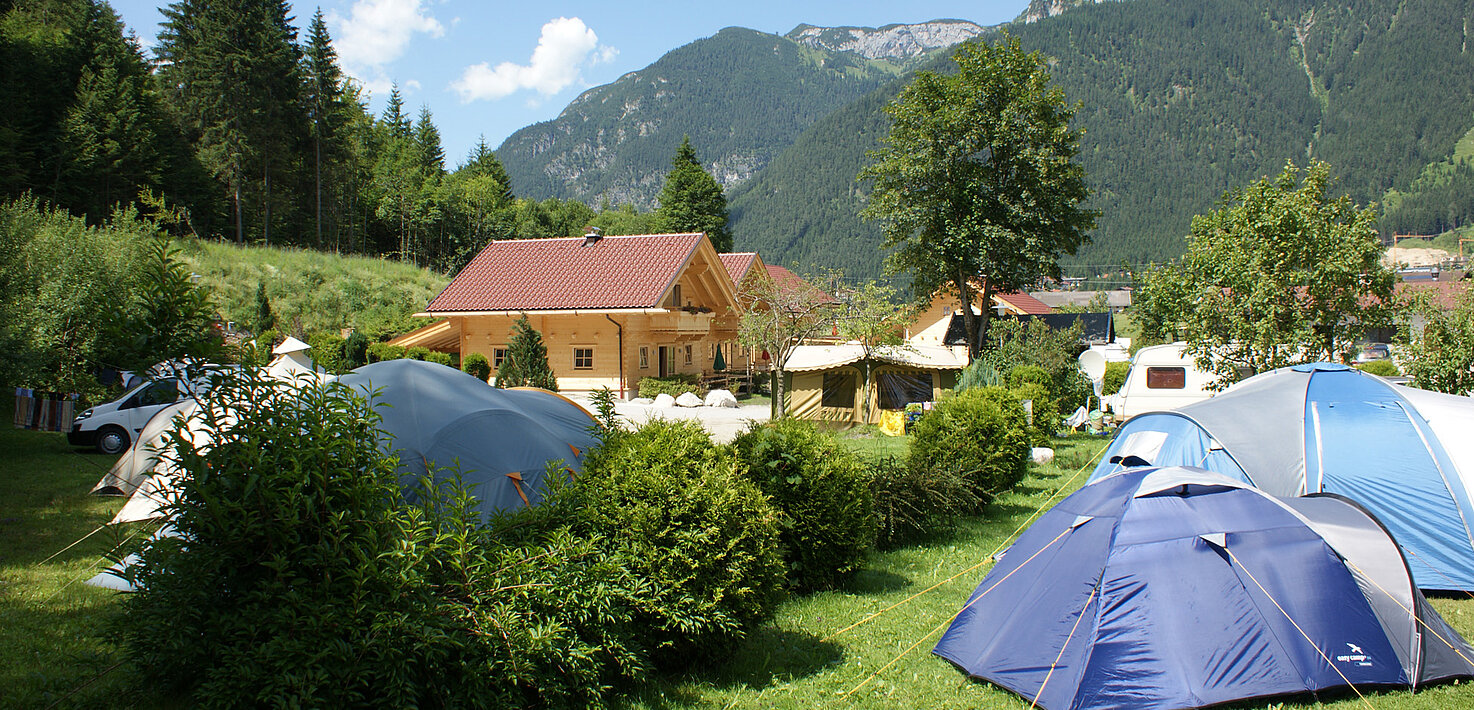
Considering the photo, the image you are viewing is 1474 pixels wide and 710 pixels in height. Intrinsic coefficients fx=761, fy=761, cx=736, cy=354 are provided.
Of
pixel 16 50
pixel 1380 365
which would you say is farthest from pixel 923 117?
pixel 16 50

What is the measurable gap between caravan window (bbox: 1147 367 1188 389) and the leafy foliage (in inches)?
289

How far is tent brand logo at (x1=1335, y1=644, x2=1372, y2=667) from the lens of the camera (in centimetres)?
501

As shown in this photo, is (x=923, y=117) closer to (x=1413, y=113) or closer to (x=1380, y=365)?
(x=1380, y=365)

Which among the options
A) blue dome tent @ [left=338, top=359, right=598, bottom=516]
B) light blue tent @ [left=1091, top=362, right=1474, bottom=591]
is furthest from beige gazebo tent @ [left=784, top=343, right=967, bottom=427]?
blue dome tent @ [left=338, top=359, right=598, bottom=516]

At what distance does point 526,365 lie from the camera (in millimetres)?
23531

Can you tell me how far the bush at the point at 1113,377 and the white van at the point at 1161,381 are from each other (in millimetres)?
5809

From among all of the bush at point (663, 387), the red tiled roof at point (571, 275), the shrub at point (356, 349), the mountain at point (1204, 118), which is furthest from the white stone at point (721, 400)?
the mountain at point (1204, 118)

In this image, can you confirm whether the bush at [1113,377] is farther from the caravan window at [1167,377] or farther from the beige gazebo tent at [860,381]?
the beige gazebo tent at [860,381]

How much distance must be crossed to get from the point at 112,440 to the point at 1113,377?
3102 centimetres

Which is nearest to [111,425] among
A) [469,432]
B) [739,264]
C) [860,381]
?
[469,432]

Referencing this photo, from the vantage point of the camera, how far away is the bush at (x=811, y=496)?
7.22 metres

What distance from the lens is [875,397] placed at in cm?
2131

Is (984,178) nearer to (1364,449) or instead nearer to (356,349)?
(1364,449)

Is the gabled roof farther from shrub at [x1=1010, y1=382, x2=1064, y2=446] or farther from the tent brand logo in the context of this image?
the tent brand logo
